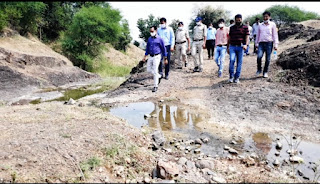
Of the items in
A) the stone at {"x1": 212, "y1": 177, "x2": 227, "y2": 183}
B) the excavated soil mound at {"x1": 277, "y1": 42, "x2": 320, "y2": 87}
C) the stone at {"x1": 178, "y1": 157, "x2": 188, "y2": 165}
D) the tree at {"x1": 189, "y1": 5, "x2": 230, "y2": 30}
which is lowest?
the stone at {"x1": 212, "y1": 177, "x2": 227, "y2": 183}

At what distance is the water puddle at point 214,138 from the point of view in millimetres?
3730

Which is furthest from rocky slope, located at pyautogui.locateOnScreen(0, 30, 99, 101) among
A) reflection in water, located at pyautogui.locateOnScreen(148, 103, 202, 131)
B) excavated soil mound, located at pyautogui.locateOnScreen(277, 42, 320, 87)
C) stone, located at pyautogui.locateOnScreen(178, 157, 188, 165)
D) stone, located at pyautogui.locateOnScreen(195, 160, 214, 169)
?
excavated soil mound, located at pyautogui.locateOnScreen(277, 42, 320, 87)

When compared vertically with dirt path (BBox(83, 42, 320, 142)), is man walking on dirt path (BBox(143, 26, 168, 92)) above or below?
above

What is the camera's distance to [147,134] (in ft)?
15.1

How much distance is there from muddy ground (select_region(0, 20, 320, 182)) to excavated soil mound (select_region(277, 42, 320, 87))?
25 centimetres

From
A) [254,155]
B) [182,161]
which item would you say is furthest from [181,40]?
[182,161]

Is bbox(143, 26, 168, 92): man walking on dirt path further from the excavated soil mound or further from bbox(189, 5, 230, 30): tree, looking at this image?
bbox(189, 5, 230, 30): tree

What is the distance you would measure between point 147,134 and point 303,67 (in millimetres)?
5461

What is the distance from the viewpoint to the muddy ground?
129 inches

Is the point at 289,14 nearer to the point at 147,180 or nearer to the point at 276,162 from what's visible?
the point at 276,162

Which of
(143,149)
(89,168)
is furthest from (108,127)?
(89,168)

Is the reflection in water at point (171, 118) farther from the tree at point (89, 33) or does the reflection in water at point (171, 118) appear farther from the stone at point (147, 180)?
the tree at point (89, 33)

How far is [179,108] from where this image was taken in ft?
21.1

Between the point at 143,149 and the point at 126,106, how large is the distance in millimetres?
2997
